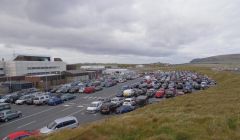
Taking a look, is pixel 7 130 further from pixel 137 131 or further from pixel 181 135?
pixel 181 135

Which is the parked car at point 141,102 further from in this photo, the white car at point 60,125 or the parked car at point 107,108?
the white car at point 60,125

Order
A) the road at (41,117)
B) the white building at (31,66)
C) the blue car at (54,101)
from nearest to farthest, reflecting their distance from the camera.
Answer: the road at (41,117) < the blue car at (54,101) < the white building at (31,66)

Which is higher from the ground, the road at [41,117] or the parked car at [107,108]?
the parked car at [107,108]

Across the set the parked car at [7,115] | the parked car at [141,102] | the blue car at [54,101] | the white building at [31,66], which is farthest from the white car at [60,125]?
the white building at [31,66]

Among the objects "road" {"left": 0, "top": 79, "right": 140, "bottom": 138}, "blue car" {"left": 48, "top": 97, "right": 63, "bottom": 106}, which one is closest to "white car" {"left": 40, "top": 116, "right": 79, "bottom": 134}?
"road" {"left": 0, "top": 79, "right": 140, "bottom": 138}

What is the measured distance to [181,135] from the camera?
12.2 metres

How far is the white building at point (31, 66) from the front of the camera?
8056 centimetres

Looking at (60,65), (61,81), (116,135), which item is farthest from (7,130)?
(60,65)

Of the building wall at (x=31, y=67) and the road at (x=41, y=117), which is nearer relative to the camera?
the road at (x=41, y=117)

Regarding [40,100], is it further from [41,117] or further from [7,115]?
[7,115]

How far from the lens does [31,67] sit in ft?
283

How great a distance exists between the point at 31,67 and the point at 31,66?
0.36 meters

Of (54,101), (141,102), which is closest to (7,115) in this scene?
(54,101)

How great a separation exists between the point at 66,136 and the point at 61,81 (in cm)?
7009
